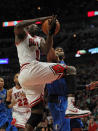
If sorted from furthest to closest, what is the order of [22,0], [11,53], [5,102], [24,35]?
[11,53] < [22,0] < [5,102] < [24,35]

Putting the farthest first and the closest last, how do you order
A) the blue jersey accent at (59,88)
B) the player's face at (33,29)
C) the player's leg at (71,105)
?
the blue jersey accent at (59,88)
the player's leg at (71,105)
the player's face at (33,29)

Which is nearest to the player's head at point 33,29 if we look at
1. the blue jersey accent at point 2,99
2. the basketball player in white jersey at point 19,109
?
the basketball player in white jersey at point 19,109

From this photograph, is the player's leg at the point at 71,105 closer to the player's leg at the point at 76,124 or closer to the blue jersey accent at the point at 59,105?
the blue jersey accent at the point at 59,105

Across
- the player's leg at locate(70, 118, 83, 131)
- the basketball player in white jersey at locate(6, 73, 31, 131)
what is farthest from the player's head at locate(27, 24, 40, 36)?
the basketball player in white jersey at locate(6, 73, 31, 131)

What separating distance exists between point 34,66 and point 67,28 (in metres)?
20.4

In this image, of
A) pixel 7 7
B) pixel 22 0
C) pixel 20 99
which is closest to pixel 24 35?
pixel 20 99

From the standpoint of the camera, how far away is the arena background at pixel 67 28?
19.7 m

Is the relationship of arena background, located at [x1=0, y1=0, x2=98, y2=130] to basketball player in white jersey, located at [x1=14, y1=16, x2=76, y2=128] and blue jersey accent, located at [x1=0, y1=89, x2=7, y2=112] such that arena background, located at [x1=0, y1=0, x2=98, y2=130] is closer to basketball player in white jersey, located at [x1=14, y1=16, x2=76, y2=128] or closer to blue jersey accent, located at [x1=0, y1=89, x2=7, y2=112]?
blue jersey accent, located at [x1=0, y1=89, x2=7, y2=112]

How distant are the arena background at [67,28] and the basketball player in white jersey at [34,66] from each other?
48.4 ft

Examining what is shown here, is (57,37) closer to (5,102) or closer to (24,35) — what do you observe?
(5,102)

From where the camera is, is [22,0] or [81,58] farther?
[22,0]

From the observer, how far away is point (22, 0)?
2109cm

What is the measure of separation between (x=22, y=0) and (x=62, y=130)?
1860 cm

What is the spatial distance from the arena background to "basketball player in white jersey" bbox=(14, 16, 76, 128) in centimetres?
1475
